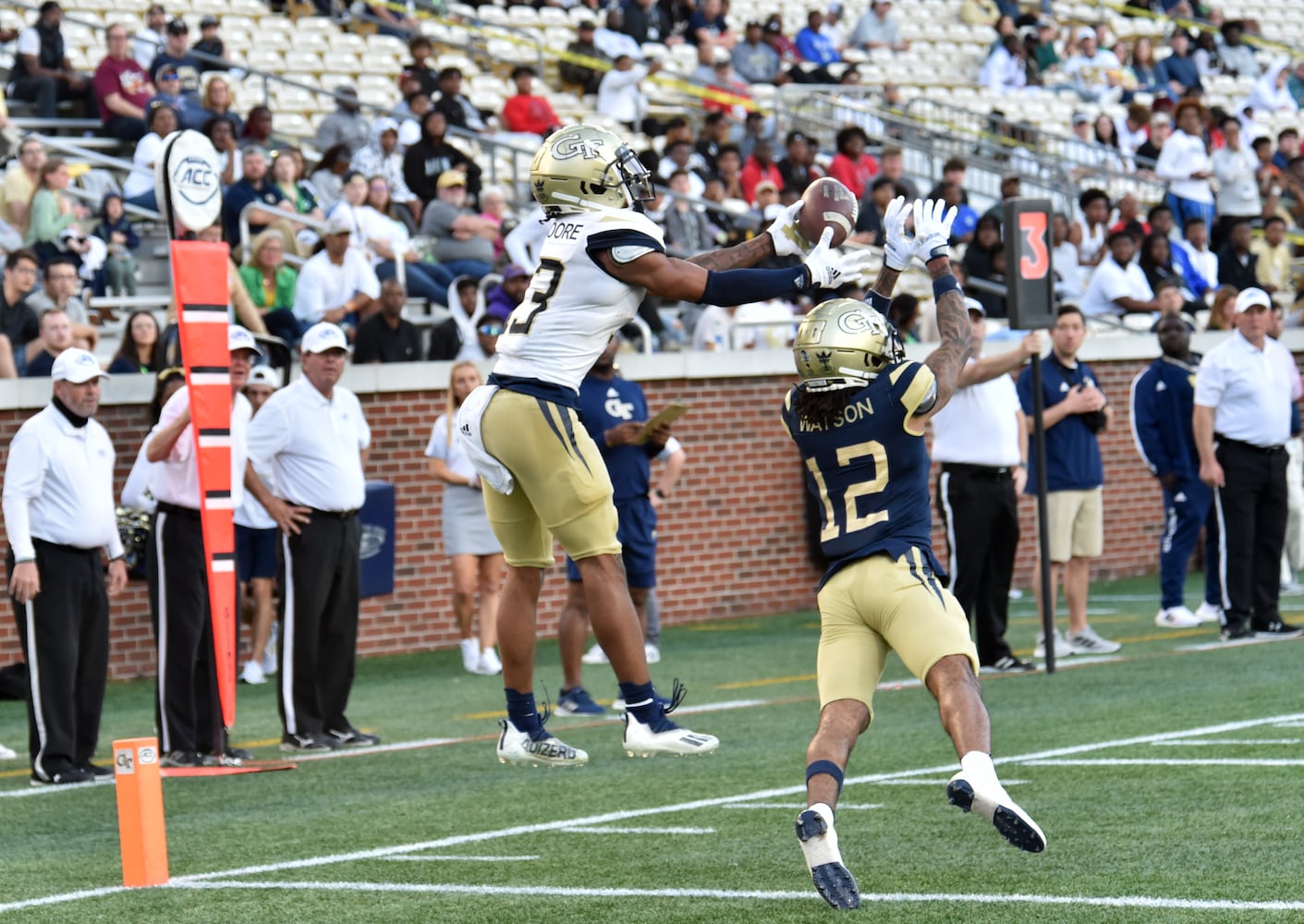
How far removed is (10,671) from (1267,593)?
8480 millimetres

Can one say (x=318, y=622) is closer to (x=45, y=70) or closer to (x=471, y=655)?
(x=471, y=655)

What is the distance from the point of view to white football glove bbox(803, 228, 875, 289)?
6.77 meters

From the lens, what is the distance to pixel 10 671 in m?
13.7

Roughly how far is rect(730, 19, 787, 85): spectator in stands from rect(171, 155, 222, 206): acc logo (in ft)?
53.3

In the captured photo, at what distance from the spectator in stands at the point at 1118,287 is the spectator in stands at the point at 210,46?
9.06 metres

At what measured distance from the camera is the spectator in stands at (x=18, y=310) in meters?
14.8

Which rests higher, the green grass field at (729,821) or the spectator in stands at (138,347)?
the spectator in stands at (138,347)

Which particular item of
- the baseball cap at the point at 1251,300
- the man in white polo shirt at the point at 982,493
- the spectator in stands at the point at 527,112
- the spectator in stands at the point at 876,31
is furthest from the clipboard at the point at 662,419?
the spectator in stands at the point at 876,31

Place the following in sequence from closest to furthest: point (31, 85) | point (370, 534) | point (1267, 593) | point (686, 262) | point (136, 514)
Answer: point (686, 262), point (136, 514), point (1267, 593), point (370, 534), point (31, 85)

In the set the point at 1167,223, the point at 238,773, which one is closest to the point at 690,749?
the point at 238,773

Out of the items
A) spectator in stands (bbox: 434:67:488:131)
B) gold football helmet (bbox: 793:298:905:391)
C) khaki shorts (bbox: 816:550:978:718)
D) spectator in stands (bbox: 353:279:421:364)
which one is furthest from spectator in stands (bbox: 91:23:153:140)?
khaki shorts (bbox: 816:550:978:718)

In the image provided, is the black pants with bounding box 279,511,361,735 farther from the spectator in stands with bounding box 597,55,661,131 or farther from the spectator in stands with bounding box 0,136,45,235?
the spectator in stands with bounding box 597,55,661,131

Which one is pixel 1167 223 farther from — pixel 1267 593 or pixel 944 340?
pixel 944 340

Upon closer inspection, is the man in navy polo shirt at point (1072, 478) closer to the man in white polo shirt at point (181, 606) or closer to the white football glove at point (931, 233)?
the man in white polo shirt at point (181, 606)
